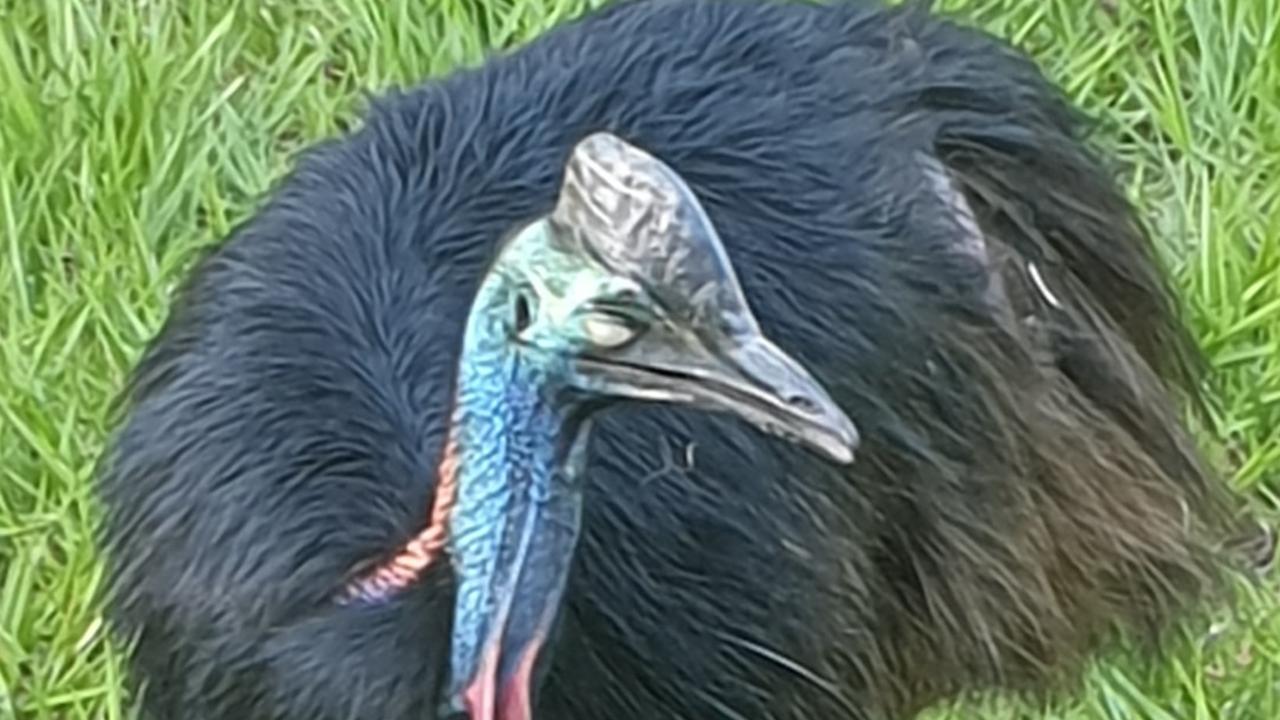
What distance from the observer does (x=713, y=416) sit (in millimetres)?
2309

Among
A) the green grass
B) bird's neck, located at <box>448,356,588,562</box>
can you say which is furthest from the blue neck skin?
the green grass

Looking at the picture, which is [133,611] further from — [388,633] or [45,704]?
[45,704]

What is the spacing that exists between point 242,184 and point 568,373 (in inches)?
56.5

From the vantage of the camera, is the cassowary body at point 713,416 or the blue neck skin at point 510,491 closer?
the blue neck skin at point 510,491

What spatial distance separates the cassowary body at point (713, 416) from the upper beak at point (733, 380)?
34 cm

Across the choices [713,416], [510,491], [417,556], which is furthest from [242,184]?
[510,491]

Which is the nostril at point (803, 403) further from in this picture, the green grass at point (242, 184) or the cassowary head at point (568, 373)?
the green grass at point (242, 184)

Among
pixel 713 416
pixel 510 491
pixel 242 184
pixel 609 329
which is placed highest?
pixel 609 329

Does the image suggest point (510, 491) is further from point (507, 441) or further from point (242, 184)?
point (242, 184)

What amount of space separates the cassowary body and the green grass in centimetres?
27

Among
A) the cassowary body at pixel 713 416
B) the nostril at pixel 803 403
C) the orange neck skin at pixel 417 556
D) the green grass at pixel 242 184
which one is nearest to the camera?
the nostril at pixel 803 403

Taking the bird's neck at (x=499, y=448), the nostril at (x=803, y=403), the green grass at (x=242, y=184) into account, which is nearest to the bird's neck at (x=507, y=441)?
the bird's neck at (x=499, y=448)

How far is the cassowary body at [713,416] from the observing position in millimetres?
2236

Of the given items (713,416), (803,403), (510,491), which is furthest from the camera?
(713,416)
